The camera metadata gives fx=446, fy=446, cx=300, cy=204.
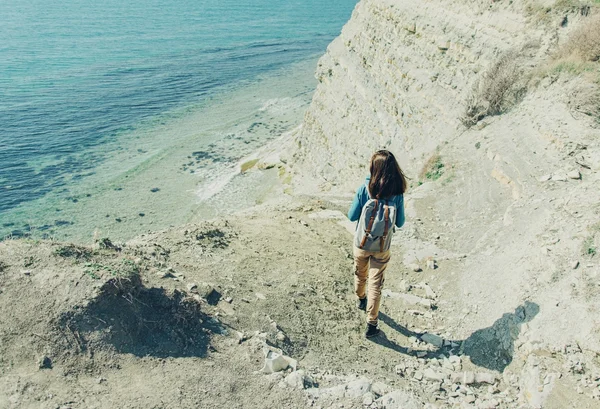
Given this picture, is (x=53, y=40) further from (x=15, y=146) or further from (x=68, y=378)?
(x=68, y=378)

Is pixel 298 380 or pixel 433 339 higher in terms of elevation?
pixel 298 380

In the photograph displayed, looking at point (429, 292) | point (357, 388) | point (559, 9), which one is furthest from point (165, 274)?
point (559, 9)

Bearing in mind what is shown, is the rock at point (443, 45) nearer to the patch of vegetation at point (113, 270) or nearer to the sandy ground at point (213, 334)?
the sandy ground at point (213, 334)

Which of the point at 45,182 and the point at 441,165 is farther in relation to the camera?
the point at 45,182

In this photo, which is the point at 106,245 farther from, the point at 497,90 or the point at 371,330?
the point at 497,90

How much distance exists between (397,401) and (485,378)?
148cm

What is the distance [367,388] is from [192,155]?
27.4 meters

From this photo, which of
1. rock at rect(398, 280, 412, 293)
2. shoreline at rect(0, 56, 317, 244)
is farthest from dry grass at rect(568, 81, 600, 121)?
shoreline at rect(0, 56, 317, 244)

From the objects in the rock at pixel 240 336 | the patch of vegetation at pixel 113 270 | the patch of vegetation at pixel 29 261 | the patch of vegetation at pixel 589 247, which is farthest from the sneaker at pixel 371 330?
the patch of vegetation at pixel 29 261

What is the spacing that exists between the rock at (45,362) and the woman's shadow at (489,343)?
14.7 ft

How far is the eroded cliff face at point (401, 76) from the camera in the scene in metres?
14.6

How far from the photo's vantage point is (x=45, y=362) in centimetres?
521

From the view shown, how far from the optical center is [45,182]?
27.2 metres

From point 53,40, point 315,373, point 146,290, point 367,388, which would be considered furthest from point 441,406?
point 53,40
